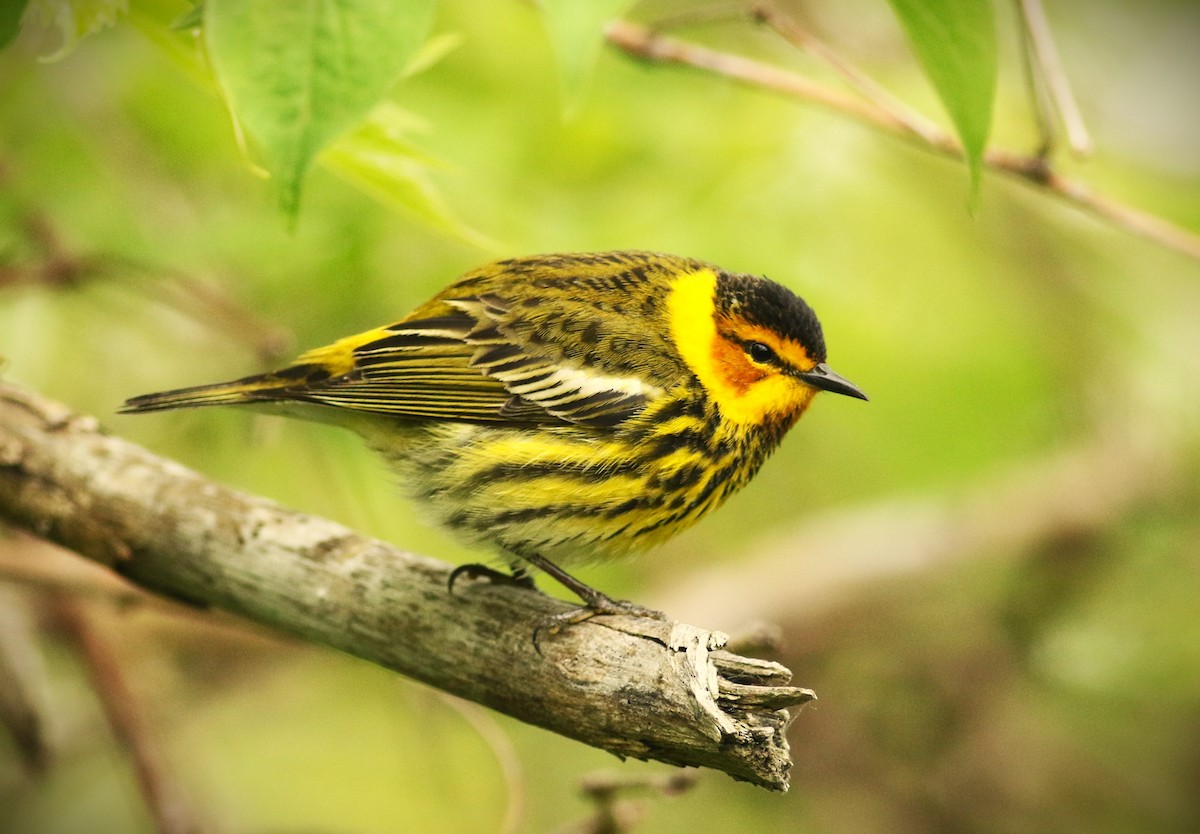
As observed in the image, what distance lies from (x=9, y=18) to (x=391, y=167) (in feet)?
2.46

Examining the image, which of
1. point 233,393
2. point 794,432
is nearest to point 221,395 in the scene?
point 233,393

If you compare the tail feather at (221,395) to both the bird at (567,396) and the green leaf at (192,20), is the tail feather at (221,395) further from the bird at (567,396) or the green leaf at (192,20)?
the green leaf at (192,20)

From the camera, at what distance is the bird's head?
126 inches

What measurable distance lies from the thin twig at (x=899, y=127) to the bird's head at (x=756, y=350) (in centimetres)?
55

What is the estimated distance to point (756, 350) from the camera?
3.28 m

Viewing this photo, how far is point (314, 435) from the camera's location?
3.86 metres

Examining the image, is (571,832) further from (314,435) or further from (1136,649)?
(1136,649)

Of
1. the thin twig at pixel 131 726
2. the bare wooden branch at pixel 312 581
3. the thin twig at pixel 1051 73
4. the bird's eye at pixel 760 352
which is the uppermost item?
the thin twig at pixel 1051 73

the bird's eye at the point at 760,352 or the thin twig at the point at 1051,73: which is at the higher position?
the thin twig at the point at 1051,73

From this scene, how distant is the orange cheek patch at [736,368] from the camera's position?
3275mm

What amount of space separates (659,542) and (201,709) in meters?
2.38

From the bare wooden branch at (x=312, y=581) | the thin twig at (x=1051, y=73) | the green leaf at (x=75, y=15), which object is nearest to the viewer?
the green leaf at (x=75, y=15)

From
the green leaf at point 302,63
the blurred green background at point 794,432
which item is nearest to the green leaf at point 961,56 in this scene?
the green leaf at point 302,63

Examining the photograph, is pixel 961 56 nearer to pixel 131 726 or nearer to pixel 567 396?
pixel 567 396
